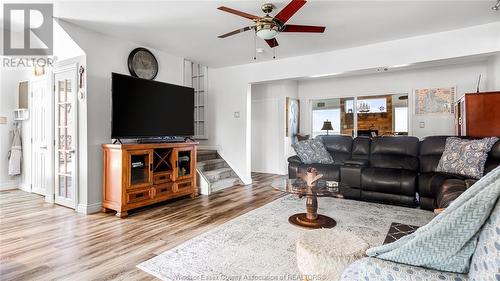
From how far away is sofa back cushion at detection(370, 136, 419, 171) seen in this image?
4.04 meters

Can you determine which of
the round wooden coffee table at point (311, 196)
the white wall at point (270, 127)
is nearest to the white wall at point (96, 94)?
the round wooden coffee table at point (311, 196)

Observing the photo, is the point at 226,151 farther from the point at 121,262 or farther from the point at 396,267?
the point at 396,267

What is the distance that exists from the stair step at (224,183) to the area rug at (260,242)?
1375 millimetres

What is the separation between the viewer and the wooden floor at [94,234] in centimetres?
202

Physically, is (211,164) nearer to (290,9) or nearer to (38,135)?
(38,135)

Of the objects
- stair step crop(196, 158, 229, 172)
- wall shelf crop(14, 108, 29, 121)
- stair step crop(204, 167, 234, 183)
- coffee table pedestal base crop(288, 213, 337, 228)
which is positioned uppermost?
wall shelf crop(14, 108, 29, 121)

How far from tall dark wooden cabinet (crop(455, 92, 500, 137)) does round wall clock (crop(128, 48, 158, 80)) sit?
15.8 ft

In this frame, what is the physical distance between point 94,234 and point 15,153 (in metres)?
3.33

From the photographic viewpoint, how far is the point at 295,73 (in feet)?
15.7

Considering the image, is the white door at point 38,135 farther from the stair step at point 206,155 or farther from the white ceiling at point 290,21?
the stair step at point 206,155

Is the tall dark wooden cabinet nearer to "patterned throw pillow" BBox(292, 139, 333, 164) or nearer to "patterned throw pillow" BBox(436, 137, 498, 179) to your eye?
"patterned throw pillow" BBox(436, 137, 498, 179)

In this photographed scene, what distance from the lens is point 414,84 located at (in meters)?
5.79

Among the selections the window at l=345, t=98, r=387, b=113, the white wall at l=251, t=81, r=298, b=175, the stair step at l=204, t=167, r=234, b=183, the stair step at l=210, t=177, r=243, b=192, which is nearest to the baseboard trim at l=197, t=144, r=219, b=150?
the stair step at l=204, t=167, r=234, b=183

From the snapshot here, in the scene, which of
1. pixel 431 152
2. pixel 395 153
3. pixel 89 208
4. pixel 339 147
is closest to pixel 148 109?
pixel 89 208
